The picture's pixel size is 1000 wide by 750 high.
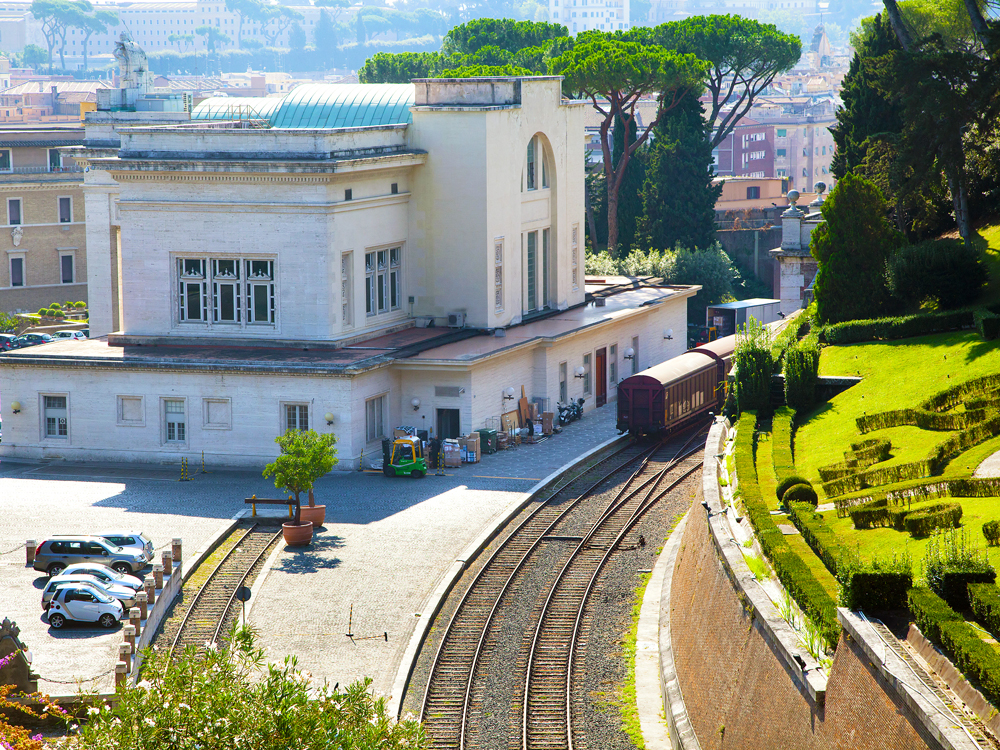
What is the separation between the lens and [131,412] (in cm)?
4959

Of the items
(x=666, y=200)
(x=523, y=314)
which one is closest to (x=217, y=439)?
(x=523, y=314)

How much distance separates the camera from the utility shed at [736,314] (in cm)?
7300

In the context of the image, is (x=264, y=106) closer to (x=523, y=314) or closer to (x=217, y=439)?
(x=523, y=314)

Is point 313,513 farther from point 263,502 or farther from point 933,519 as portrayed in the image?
point 933,519

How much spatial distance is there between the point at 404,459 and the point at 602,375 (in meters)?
18.7

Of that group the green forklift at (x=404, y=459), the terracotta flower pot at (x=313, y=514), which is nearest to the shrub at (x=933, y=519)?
the terracotta flower pot at (x=313, y=514)

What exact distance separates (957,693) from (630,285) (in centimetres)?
5805

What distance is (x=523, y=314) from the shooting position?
6150cm

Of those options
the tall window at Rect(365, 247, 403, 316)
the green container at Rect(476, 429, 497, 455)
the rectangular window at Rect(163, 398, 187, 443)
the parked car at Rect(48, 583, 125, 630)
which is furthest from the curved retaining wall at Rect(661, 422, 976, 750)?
the tall window at Rect(365, 247, 403, 316)

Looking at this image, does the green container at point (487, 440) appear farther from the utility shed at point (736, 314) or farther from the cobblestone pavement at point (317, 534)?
the utility shed at point (736, 314)

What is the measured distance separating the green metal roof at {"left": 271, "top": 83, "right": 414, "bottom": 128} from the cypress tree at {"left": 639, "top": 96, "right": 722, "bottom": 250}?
30213mm

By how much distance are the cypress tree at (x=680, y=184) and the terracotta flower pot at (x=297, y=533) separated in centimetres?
5291

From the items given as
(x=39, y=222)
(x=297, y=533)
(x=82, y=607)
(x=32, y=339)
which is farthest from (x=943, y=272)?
(x=39, y=222)

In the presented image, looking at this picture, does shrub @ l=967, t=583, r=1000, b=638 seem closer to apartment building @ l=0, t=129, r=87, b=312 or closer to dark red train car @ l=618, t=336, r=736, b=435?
dark red train car @ l=618, t=336, r=736, b=435
